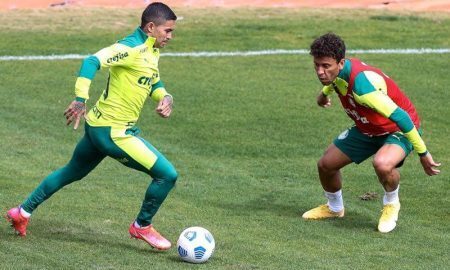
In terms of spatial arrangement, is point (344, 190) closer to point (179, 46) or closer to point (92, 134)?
point (92, 134)

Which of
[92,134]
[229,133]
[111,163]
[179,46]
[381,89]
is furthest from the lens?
[179,46]

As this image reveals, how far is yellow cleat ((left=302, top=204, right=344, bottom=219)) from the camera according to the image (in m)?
11.2

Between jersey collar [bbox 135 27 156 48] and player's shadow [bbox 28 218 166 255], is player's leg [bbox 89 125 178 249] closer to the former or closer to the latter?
player's shadow [bbox 28 218 166 255]

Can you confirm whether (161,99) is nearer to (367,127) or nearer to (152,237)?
(152,237)

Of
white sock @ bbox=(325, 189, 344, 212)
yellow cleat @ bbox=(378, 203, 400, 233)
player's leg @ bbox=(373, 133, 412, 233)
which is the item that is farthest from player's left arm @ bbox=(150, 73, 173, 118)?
yellow cleat @ bbox=(378, 203, 400, 233)

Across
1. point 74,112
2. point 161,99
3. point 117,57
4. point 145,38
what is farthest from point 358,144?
point 74,112

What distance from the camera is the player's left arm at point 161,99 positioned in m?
9.57

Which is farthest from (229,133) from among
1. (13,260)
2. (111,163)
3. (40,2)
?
(40,2)

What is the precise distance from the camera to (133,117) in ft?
31.4

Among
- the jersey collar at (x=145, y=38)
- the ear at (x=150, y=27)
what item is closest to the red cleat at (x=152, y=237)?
the jersey collar at (x=145, y=38)

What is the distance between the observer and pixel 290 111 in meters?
16.3

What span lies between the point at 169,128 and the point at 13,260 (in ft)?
21.9

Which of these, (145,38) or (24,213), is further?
(24,213)

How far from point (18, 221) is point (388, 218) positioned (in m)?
3.49
